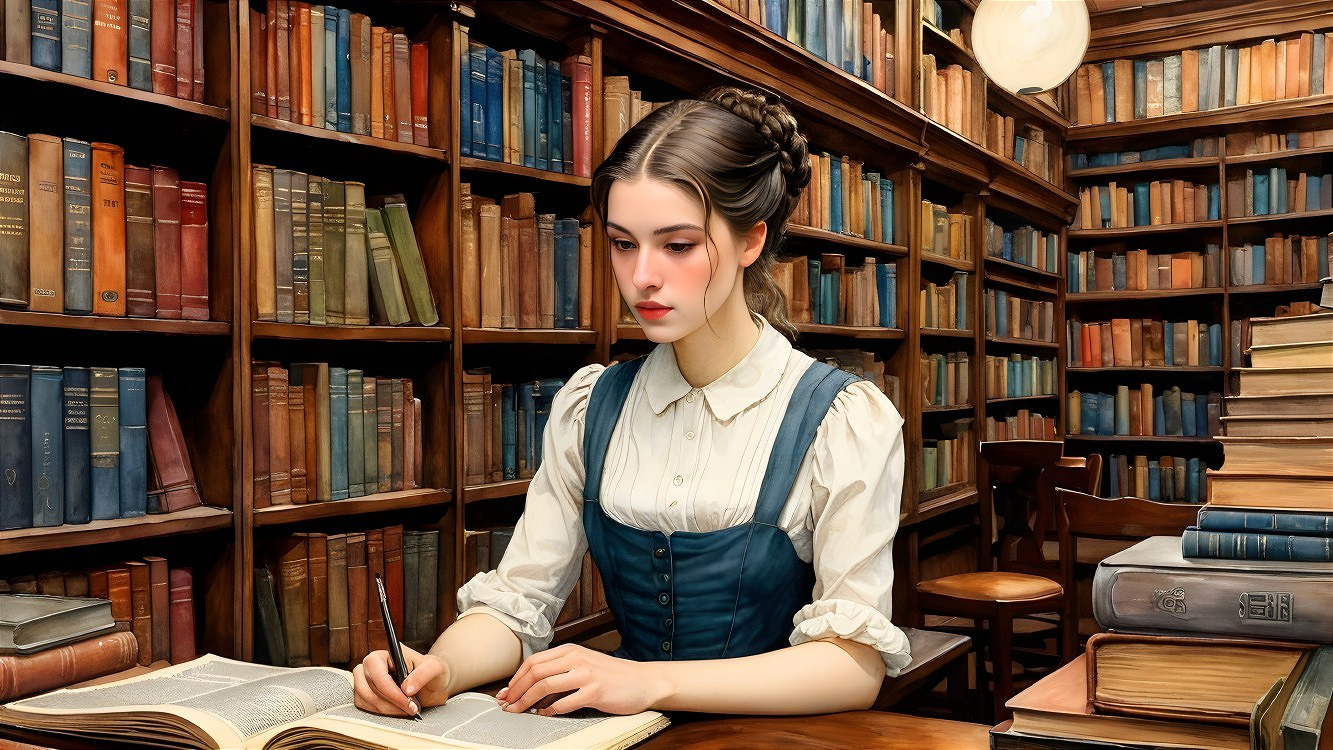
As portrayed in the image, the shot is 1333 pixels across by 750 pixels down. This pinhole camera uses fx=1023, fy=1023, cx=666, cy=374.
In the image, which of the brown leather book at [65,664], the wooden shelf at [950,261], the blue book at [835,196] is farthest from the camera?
the wooden shelf at [950,261]

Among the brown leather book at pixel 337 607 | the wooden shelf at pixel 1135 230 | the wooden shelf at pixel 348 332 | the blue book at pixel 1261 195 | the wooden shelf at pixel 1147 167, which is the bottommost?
the brown leather book at pixel 337 607

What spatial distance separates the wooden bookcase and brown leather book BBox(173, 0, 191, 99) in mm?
44

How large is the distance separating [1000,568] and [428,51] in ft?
9.27

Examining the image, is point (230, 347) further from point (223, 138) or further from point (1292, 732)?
point (1292, 732)

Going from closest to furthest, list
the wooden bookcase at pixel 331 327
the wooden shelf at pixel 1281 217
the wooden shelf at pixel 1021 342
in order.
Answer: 1. the wooden bookcase at pixel 331 327
2. the wooden shelf at pixel 1021 342
3. the wooden shelf at pixel 1281 217

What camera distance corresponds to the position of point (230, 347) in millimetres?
1842

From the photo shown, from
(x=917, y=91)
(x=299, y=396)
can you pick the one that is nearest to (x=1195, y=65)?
(x=917, y=91)

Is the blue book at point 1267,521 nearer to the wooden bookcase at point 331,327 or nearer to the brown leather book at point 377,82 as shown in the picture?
the wooden bookcase at point 331,327

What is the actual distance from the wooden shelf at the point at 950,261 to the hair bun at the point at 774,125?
308 cm

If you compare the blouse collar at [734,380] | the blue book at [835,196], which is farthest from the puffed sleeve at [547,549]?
the blue book at [835,196]

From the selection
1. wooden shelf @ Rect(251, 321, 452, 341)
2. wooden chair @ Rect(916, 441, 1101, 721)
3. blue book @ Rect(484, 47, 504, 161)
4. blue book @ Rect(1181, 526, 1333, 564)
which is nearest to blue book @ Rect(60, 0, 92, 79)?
wooden shelf @ Rect(251, 321, 452, 341)

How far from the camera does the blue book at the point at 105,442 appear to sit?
1.70 metres

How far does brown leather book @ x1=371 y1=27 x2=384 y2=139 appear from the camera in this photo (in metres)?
2.12

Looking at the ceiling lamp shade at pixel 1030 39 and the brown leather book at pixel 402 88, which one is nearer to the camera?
the brown leather book at pixel 402 88
